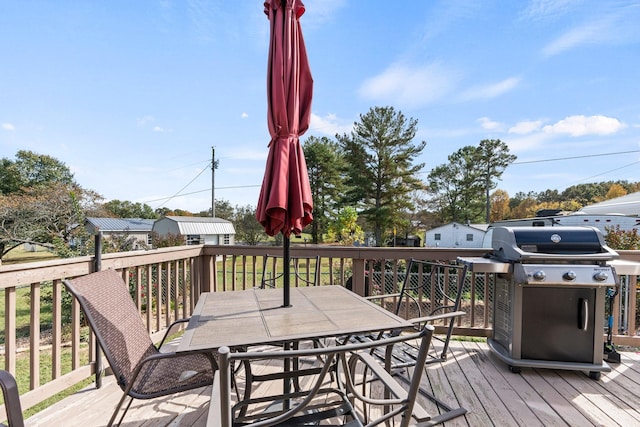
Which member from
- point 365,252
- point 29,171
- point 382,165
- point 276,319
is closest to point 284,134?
point 276,319

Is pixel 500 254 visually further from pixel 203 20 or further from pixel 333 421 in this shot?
pixel 203 20

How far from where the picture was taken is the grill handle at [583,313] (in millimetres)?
2395

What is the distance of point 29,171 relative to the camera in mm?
22453

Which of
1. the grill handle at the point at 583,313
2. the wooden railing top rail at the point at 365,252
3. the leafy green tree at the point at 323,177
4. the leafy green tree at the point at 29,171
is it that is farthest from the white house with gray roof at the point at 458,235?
the leafy green tree at the point at 29,171

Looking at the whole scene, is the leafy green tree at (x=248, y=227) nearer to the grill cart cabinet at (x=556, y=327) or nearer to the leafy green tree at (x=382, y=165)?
the leafy green tree at (x=382, y=165)

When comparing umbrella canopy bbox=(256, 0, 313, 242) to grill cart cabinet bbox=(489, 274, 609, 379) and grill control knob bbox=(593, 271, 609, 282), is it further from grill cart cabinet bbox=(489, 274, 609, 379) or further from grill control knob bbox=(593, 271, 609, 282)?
grill control knob bbox=(593, 271, 609, 282)

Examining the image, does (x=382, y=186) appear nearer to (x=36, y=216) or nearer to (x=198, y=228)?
(x=198, y=228)

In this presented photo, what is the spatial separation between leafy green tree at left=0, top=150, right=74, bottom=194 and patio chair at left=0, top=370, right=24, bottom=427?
86.0 ft

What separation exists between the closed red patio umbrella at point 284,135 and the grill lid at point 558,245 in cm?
183

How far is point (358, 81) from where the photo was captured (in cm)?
1394

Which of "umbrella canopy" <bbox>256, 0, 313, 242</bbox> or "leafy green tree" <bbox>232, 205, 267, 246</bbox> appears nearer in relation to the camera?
"umbrella canopy" <bbox>256, 0, 313, 242</bbox>

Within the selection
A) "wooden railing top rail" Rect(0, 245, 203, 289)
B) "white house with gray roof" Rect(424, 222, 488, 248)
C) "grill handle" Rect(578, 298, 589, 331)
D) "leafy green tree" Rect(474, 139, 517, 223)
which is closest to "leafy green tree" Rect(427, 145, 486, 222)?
"leafy green tree" Rect(474, 139, 517, 223)

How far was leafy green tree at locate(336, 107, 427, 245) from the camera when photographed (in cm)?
2144

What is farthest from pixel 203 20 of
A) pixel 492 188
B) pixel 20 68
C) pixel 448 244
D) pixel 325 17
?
pixel 492 188
